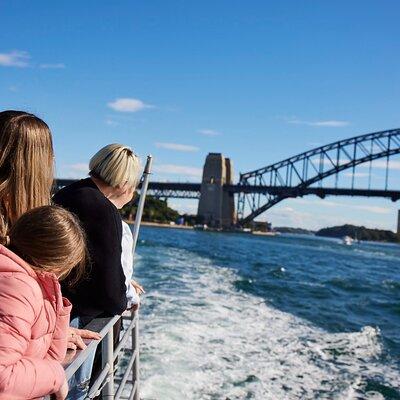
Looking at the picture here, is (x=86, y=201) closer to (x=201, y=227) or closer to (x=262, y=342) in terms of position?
(x=262, y=342)

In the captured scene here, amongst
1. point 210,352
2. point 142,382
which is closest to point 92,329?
point 142,382

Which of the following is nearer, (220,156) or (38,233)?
(38,233)

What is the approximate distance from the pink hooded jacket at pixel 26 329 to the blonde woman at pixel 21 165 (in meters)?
0.21

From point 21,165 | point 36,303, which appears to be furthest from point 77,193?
point 36,303

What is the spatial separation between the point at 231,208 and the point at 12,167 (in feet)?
259

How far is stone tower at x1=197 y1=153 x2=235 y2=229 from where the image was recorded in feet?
260

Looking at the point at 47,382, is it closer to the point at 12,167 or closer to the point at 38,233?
the point at 38,233

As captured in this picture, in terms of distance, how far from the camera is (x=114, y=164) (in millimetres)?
2293

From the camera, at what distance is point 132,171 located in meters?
2.35

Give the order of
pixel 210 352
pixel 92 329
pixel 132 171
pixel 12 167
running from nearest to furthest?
pixel 12 167
pixel 92 329
pixel 132 171
pixel 210 352

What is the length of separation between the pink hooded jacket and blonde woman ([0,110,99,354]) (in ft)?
0.69

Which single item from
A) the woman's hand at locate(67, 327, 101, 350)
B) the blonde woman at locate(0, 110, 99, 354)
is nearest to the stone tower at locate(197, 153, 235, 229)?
the woman's hand at locate(67, 327, 101, 350)

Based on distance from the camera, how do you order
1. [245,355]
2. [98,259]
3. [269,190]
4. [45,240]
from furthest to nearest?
[269,190] → [245,355] → [98,259] → [45,240]

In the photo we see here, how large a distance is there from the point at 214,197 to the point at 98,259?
7781 cm
